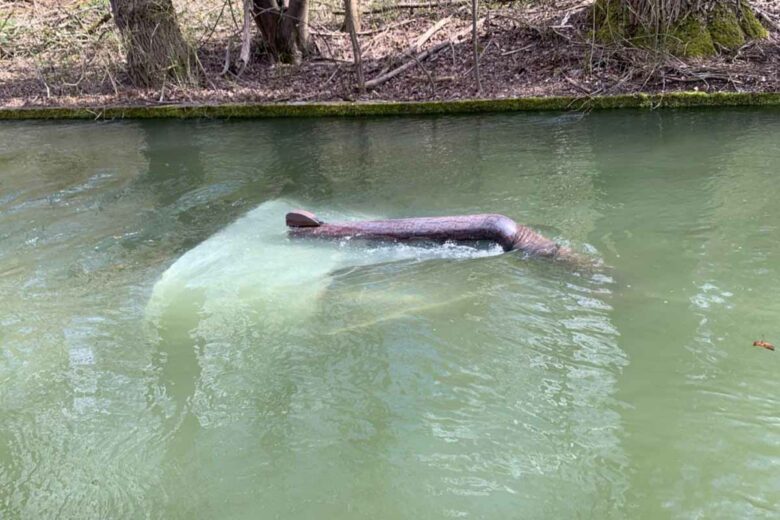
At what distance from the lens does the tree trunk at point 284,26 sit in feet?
51.7

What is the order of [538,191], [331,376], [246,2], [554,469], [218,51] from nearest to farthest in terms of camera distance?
[554,469] → [331,376] → [538,191] → [246,2] → [218,51]

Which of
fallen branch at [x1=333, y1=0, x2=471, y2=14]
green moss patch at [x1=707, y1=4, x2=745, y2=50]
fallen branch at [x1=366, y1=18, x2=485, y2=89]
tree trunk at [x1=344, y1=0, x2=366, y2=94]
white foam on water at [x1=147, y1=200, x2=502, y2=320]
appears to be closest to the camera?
white foam on water at [x1=147, y1=200, x2=502, y2=320]

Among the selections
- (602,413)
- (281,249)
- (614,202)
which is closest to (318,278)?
(281,249)

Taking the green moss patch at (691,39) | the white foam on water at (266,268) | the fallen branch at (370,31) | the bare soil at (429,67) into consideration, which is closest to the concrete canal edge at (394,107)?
the bare soil at (429,67)

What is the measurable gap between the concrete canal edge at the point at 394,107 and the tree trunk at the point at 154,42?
1.41 metres

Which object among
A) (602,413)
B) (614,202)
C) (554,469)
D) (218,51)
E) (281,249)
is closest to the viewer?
(554,469)

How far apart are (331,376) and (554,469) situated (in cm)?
173

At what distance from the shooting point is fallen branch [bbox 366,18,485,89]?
13.8m

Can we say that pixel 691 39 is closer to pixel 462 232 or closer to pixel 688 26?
pixel 688 26

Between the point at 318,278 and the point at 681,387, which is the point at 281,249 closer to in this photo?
the point at 318,278

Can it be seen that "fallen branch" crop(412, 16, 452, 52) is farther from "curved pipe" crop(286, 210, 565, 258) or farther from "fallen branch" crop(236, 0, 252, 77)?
"curved pipe" crop(286, 210, 565, 258)

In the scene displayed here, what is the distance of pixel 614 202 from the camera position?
7.59m

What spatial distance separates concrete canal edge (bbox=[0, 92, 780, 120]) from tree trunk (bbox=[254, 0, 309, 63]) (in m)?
3.25

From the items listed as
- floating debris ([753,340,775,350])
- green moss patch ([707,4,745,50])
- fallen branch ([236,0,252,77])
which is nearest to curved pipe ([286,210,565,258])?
floating debris ([753,340,775,350])
